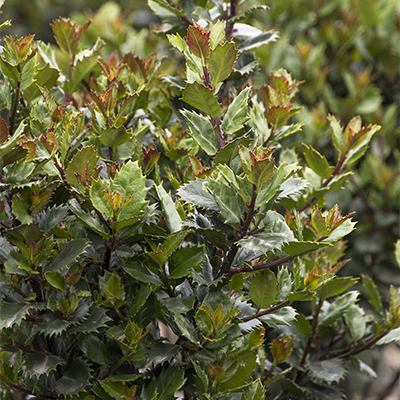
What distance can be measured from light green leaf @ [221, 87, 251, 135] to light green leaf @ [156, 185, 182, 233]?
18cm

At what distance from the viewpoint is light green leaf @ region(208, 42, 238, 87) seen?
88 centimetres

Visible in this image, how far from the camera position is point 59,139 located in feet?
3.21

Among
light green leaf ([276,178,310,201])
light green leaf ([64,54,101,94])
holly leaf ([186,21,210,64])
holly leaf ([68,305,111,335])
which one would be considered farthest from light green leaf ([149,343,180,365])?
light green leaf ([64,54,101,94])

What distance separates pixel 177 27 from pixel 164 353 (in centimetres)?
81

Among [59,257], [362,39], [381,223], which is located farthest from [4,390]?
[362,39]

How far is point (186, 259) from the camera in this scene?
92 centimetres

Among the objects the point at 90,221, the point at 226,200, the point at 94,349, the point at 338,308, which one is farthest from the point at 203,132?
the point at 338,308

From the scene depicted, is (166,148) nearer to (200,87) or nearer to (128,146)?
(128,146)

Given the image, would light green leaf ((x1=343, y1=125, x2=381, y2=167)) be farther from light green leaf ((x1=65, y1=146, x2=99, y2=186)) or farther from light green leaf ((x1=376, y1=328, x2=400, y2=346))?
light green leaf ((x1=65, y1=146, x2=99, y2=186))

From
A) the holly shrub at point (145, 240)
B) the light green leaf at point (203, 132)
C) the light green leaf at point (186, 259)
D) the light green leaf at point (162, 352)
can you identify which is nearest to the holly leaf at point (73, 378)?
the holly shrub at point (145, 240)

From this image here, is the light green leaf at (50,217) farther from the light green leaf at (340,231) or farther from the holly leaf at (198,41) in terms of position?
the light green leaf at (340,231)

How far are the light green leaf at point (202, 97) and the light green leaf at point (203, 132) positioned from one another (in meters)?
0.03

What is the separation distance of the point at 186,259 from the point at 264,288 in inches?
6.6

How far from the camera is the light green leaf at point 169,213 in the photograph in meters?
0.92
